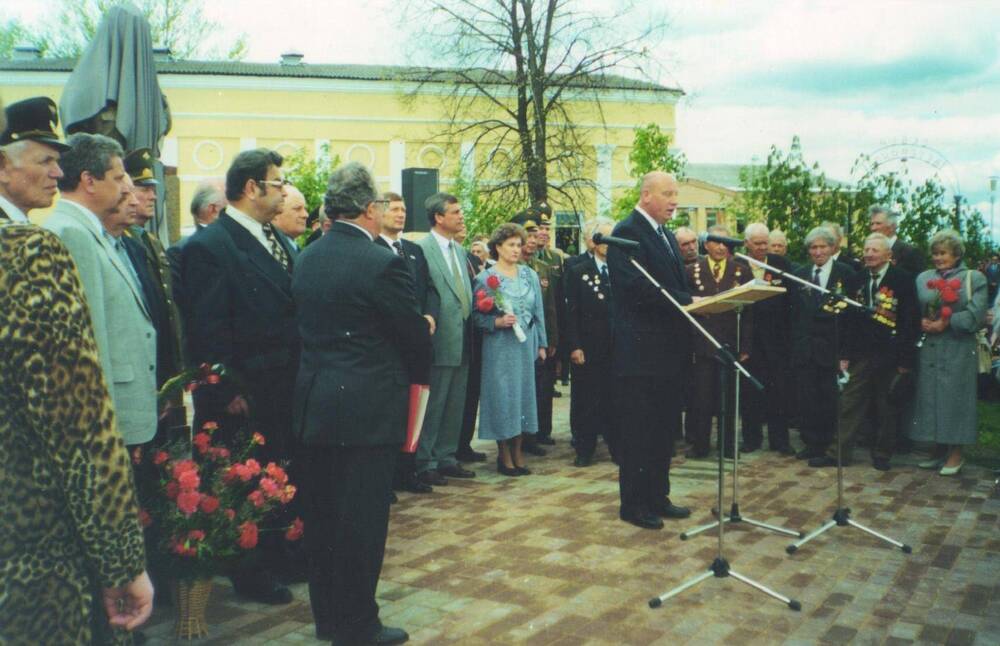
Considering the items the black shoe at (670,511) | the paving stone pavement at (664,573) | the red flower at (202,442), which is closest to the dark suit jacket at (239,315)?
the red flower at (202,442)

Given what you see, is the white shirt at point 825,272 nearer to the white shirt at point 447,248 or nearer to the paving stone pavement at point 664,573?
the paving stone pavement at point 664,573

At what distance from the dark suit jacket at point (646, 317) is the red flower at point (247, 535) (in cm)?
300

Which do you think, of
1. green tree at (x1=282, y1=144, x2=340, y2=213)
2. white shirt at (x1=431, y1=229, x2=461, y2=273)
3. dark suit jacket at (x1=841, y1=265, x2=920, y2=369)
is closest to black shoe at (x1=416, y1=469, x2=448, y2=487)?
white shirt at (x1=431, y1=229, x2=461, y2=273)

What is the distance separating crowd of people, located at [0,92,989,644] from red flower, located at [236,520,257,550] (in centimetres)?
29

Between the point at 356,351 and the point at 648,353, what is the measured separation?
276cm

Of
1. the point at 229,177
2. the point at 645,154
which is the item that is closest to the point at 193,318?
the point at 229,177

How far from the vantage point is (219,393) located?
459cm

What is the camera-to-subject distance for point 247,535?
4.09 meters

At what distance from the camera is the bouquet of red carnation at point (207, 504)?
4.00m

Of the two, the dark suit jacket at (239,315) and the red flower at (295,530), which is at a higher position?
the dark suit jacket at (239,315)

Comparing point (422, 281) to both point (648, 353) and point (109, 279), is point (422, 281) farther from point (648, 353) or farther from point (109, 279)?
point (109, 279)

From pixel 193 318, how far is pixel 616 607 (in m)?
2.66

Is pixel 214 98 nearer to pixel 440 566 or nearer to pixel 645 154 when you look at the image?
pixel 645 154

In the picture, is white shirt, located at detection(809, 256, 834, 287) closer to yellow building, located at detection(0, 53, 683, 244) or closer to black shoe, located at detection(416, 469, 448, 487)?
black shoe, located at detection(416, 469, 448, 487)
